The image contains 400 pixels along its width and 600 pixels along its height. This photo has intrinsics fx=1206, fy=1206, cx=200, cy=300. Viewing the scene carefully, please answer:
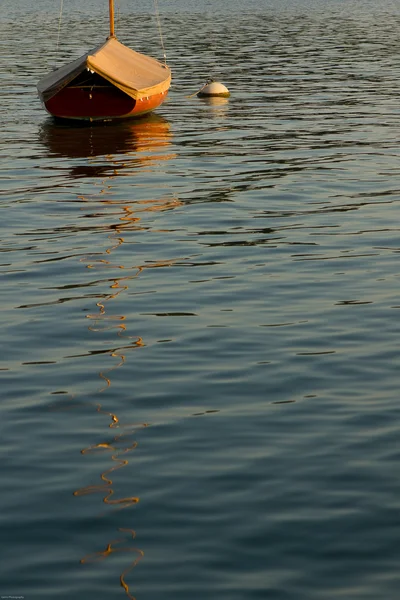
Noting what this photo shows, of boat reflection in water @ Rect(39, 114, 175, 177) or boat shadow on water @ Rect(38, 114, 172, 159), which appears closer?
boat reflection in water @ Rect(39, 114, 175, 177)

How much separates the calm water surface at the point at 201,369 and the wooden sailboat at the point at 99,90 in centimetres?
321

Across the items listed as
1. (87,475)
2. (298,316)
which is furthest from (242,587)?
(298,316)

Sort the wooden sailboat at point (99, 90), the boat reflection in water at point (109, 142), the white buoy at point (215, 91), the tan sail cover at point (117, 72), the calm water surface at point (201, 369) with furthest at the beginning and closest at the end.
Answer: the white buoy at point (215, 91) → the wooden sailboat at point (99, 90) → the tan sail cover at point (117, 72) → the boat reflection in water at point (109, 142) → the calm water surface at point (201, 369)

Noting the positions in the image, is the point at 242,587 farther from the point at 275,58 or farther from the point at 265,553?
the point at 275,58

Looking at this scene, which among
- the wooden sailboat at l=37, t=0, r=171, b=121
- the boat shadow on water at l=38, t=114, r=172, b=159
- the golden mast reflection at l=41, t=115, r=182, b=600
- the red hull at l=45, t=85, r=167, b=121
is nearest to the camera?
the golden mast reflection at l=41, t=115, r=182, b=600

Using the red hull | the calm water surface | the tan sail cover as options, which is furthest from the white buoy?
the calm water surface

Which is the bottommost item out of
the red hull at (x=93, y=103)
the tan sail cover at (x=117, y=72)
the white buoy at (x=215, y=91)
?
the white buoy at (x=215, y=91)

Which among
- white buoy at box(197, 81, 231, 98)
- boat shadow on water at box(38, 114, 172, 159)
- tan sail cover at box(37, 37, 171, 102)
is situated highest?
tan sail cover at box(37, 37, 171, 102)

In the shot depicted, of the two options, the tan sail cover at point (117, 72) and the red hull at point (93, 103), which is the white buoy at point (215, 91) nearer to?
the tan sail cover at point (117, 72)

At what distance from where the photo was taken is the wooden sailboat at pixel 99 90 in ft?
132

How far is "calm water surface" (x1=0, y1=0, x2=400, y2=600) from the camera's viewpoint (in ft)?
33.4

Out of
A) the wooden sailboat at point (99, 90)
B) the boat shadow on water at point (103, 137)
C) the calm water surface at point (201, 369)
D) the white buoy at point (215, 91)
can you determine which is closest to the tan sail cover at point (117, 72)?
the wooden sailboat at point (99, 90)

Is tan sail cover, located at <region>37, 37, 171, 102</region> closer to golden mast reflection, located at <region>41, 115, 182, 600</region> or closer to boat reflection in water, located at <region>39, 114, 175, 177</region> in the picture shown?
boat reflection in water, located at <region>39, 114, 175, 177</region>

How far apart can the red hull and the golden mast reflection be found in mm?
508
